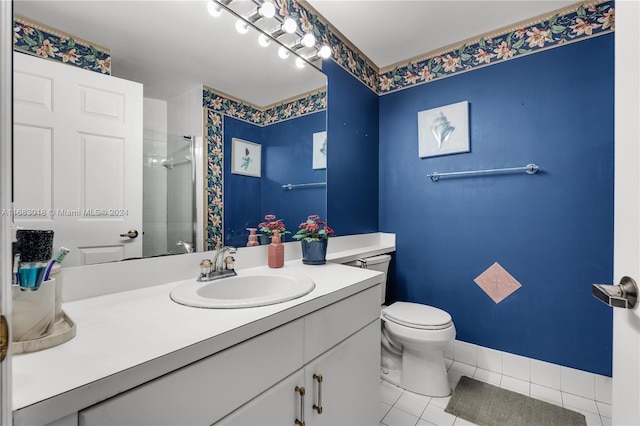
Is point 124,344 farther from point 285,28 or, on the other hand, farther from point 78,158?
point 285,28

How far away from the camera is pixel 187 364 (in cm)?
62

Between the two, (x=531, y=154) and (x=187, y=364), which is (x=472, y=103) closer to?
(x=531, y=154)

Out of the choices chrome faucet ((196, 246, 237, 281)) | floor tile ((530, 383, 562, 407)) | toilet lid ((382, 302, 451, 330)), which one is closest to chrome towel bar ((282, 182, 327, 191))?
chrome faucet ((196, 246, 237, 281))

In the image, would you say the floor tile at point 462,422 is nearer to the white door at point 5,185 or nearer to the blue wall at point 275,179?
the blue wall at point 275,179

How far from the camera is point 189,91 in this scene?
1.20 m

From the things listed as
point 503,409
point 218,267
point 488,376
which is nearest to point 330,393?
point 218,267

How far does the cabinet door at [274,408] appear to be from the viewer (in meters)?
0.72

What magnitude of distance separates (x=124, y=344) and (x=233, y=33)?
1366 millimetres

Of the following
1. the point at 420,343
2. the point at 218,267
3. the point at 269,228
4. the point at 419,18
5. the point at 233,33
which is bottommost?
the point at 420,343

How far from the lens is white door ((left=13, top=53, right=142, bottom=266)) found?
2.67 ft

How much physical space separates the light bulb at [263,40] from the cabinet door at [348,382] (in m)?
1.49

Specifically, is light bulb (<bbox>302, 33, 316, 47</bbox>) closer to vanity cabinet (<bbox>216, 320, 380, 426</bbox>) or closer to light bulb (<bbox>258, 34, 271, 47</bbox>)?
light bulb (<bbox>258, 34, 271, 47</bbox>)

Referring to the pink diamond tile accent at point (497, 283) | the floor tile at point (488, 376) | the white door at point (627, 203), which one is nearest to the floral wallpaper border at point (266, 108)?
the white door at point (627, 203)

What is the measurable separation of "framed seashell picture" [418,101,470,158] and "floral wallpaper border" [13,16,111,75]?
6.34 feet
